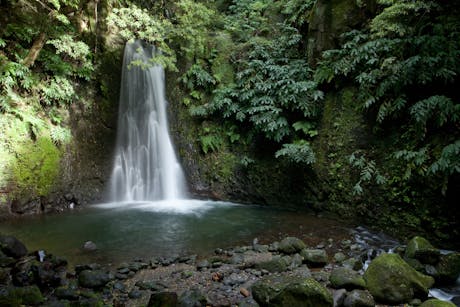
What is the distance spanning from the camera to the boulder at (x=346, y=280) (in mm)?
3732

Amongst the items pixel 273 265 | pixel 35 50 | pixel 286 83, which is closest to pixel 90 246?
pixel 273 265

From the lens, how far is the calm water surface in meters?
5.33

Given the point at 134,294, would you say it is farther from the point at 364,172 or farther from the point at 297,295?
the point at 364,172

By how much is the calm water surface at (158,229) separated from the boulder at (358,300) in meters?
2.14

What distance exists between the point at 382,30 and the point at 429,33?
3.17 ft

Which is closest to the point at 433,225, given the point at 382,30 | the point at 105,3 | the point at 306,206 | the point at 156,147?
the point at 306,206

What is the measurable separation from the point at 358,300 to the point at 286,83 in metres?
6.35

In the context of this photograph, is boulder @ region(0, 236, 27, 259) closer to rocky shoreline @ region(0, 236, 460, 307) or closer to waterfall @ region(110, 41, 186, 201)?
rocky shoreline @ region(0, 236, 460, 307)

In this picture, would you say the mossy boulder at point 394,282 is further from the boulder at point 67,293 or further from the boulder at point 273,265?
the boulder at point 67,293

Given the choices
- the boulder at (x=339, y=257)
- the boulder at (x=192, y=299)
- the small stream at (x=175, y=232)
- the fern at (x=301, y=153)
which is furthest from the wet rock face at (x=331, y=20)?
the boulder at (x=192, y=299)

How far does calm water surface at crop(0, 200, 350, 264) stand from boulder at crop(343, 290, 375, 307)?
2.14 m

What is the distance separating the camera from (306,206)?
7918 mm

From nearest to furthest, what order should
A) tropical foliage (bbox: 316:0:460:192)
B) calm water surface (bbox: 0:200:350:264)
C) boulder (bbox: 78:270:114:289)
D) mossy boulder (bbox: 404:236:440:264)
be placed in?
boulder (bbox: 78:270:114:289), mossy boulder (bbox: 404:236:440:264), tropical foliage (bbox: 316:0:460:192), calm water surface (bbox: 0:200:350:264)

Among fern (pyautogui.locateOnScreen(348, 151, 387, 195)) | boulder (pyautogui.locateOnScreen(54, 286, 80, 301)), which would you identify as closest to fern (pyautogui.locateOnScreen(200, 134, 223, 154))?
fern (pyautogui.locateOnScreen(348, 151, 387, 195))
